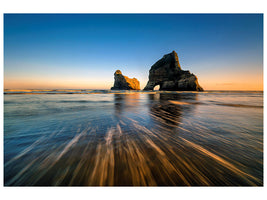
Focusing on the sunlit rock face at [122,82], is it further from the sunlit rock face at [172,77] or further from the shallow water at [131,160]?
the shallow water at [131,160]

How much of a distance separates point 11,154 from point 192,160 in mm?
4088

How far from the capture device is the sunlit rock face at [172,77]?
5736cm

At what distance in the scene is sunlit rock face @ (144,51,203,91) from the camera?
57.4 m

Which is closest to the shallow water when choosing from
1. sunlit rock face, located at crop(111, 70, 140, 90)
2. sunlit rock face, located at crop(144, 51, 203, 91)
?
sunlit rock face, located at crop(144, 51, 203, 91)

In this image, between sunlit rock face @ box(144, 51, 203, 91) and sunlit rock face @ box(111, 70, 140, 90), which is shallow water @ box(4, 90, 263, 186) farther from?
sunlit rock face @ box(111, 70, 140, 90)

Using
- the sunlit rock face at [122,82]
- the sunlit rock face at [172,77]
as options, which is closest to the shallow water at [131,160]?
the sunlit rock face at [172,77]

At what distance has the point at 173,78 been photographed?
221 feet

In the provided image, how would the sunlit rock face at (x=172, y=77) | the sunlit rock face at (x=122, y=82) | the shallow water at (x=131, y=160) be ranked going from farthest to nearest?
the sunlit rock face at (x=122, y=82), the sunlit rock face at (x=172, y=77), the shallow water at (x=131, y=160)

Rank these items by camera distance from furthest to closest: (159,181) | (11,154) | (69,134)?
1. (69,134)
2. (11,154)
3. (159,181)

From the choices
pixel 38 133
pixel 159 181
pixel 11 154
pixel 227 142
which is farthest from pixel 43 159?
pixel 227 142

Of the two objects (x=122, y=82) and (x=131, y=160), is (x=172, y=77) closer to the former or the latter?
(x=122, y=82)

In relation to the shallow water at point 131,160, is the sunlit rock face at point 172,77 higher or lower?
higher

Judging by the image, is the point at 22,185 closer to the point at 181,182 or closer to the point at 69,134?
the point at 69,134

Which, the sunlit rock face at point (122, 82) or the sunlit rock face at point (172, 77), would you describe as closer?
the sunlit rock face at point (172, 77)
